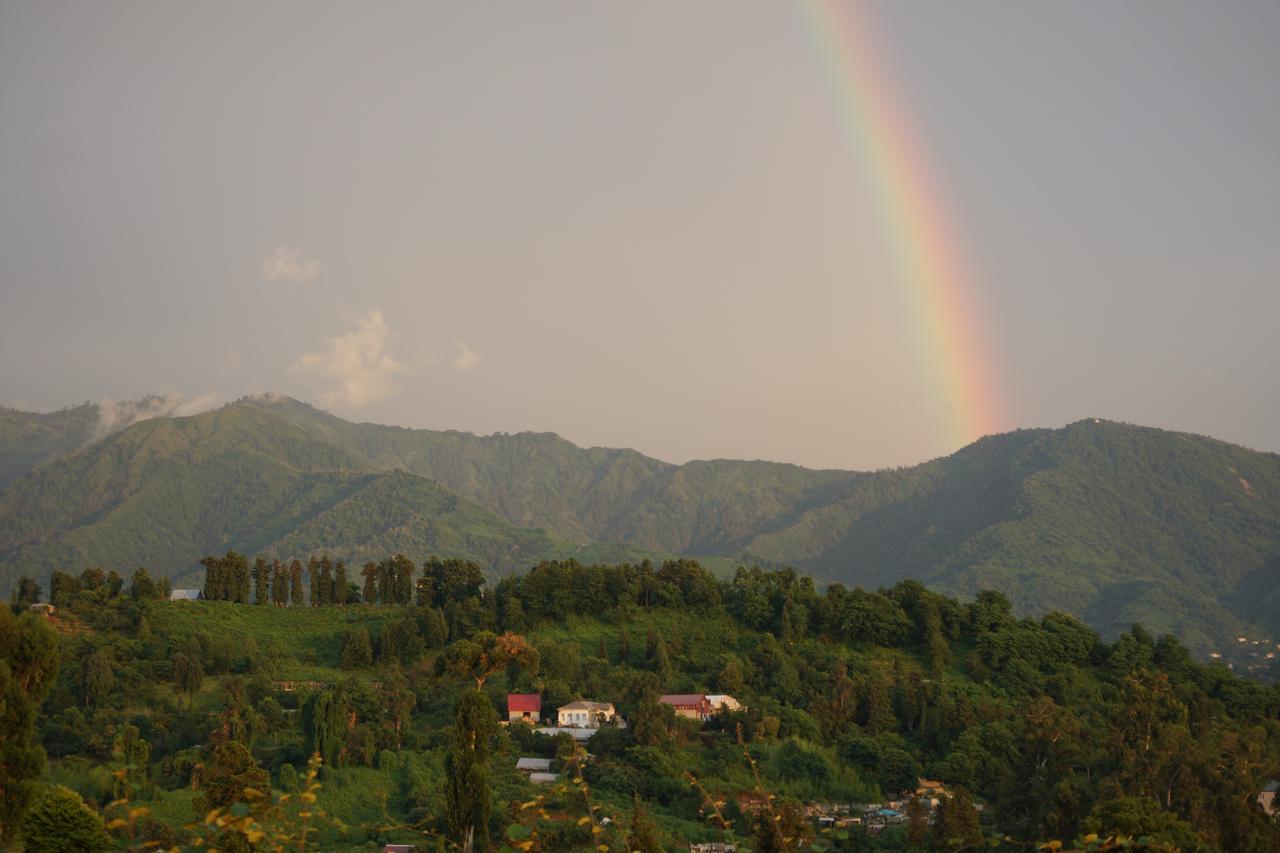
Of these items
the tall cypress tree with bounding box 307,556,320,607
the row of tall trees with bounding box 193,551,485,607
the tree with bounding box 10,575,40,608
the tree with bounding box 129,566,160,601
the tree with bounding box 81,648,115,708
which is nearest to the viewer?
the tree with bounding box 81,648,115,708

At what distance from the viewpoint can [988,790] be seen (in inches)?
1516

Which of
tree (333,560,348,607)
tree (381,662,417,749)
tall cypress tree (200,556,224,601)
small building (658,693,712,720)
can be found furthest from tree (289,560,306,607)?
small building (658,693,712,720)

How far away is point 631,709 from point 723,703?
158 inches

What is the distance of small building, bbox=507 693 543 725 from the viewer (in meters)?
45.2

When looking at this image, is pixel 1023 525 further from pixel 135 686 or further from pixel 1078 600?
pixel 135 686

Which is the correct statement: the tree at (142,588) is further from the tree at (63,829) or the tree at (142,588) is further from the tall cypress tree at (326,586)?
the tree at (63,829)

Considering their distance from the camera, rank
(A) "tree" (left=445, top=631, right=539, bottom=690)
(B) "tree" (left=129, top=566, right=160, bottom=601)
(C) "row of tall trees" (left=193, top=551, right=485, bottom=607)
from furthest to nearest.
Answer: (C) "row of tall trees" (left=193, top=551, right=485, bottom=607), (B) "tree" (left=129, top=566, right=160, bottom=601), (A) "tree" (left=445, top=631, right=539, bottom=690)

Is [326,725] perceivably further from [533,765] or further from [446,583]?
[446,583]

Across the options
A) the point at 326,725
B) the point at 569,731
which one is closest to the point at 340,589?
the point at 569,731

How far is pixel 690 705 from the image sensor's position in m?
45.5

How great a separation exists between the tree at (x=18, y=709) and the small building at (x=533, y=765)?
1100 inches

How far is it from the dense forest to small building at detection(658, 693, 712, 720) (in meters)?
0.79

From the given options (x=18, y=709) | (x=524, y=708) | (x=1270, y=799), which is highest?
(x=18, y=709)

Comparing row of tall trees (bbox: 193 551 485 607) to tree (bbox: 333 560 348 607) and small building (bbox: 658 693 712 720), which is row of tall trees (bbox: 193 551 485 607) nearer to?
tree (bbox: 333 560 348 607)
